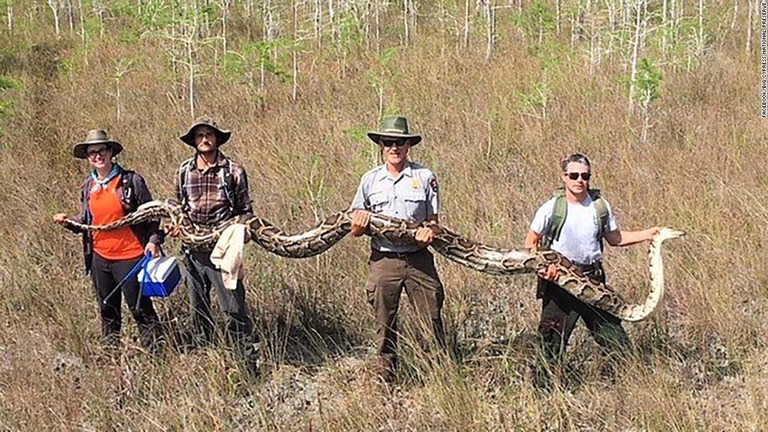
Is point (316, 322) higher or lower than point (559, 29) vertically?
lower

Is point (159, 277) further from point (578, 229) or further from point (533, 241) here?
point (578, 229)

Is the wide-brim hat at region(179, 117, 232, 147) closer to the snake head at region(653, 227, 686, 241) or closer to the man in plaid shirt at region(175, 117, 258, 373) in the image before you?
the man in plaid shirt at region(175, 117, 258, 373)

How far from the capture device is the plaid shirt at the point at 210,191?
4352 millimetres

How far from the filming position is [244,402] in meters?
4.15

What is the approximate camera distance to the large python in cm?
389

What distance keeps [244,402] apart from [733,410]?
2955mm

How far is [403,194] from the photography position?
13.2ft

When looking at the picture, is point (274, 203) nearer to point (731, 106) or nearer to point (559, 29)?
point (731, 106)

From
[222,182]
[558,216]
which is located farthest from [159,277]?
[558,216]

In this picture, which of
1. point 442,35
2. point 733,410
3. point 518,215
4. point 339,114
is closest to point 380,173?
point 733,410

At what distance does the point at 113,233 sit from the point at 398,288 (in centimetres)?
209

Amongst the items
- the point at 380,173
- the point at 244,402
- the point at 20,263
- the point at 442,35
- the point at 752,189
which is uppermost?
the point at 442,35

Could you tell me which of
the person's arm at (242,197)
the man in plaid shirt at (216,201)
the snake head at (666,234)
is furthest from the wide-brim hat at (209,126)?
the snake head at (666,234)

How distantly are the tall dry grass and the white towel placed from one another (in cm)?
64
